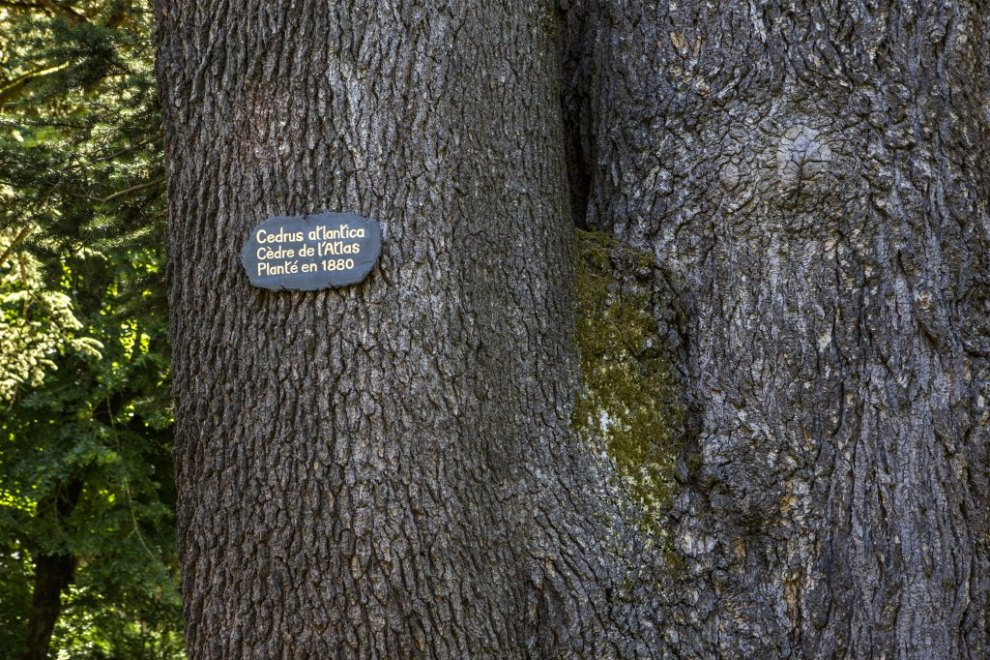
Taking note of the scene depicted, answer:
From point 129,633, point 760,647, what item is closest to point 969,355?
point 760,647

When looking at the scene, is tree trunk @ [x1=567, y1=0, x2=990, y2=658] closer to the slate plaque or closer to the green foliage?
the slate plaque

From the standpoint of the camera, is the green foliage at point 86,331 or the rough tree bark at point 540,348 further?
the green foliage at point 86,331

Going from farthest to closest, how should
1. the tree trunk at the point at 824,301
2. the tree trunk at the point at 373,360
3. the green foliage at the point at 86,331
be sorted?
the green foliage at the point at 86,331 < the tree trunk at the point at 824,301 < the tree trunk at the point at 373,360

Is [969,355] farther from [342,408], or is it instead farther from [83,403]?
[83,403]

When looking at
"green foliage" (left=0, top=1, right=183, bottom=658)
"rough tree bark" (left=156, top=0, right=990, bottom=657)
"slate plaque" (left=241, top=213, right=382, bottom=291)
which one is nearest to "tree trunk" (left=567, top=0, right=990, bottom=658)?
"rough tree bark" (left=156, top=0, right=990, bottom=657)

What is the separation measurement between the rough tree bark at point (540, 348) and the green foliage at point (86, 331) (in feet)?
9.74

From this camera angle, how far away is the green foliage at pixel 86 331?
528cm

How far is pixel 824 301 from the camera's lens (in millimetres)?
2527

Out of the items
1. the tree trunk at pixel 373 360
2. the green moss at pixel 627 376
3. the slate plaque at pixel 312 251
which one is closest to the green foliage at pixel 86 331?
the tree trunk at pixel 373 360

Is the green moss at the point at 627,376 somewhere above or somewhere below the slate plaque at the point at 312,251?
below

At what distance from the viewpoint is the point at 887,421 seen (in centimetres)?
246

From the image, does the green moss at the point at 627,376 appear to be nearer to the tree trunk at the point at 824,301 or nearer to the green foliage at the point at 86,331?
the tree trunk at the point at 824,301

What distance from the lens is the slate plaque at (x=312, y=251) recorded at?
2.31 meters

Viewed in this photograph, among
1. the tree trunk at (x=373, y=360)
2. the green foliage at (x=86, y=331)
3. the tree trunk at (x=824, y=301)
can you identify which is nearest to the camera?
the tree trunk at (x=373, y=360)
